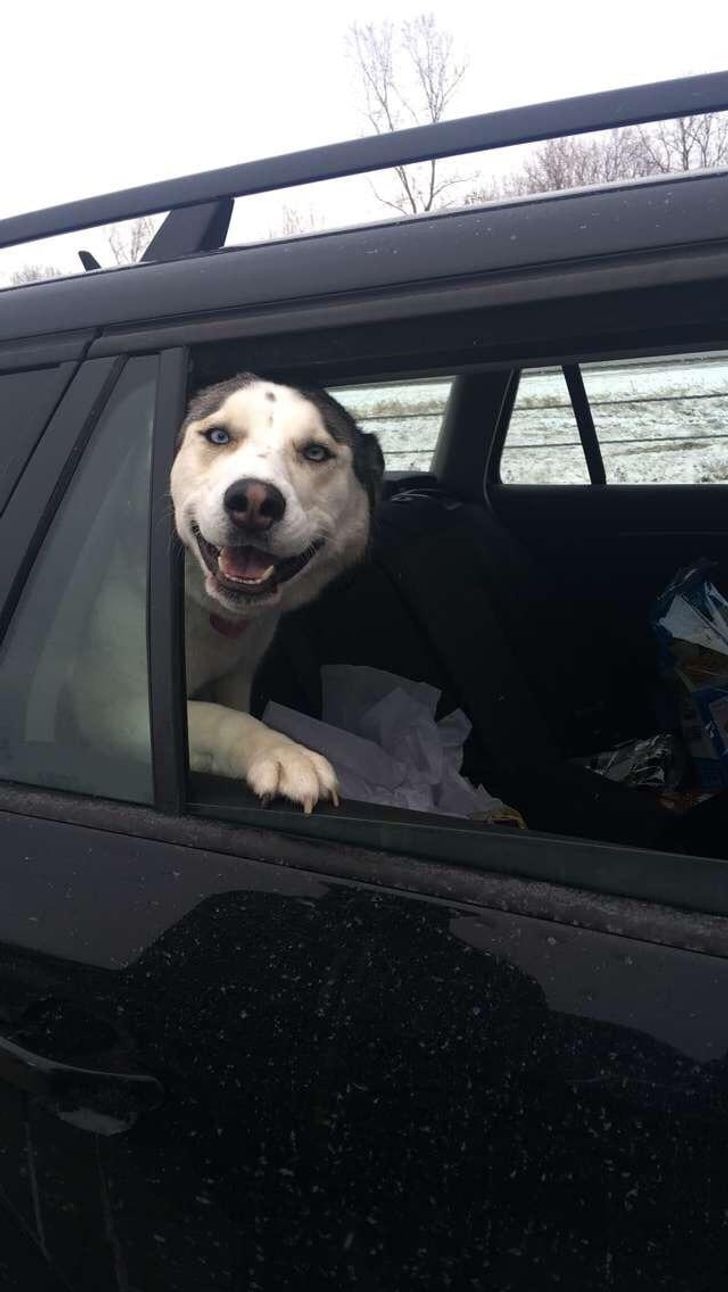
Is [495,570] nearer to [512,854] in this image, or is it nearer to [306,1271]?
[512,854]

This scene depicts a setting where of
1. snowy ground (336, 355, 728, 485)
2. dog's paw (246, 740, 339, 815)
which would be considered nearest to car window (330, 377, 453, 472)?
snowy ground (336, 355, 728, 485)

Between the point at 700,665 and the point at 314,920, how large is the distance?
149 cm

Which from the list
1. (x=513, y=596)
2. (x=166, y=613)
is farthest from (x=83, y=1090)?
(x=513, y=596)

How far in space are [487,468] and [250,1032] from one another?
2705 millimetres

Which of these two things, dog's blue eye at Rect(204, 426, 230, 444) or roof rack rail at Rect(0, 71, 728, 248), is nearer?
roof rack rail at Rect(0, 71, 728, 248)

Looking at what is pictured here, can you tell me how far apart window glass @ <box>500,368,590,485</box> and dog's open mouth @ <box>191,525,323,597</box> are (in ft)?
5.79

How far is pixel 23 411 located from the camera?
4.95 feet

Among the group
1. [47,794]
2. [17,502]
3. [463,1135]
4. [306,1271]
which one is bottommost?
[306,1271]

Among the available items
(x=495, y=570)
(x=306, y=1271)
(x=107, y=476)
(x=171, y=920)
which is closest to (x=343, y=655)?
(x=495, y=570)

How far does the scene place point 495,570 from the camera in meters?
2.80

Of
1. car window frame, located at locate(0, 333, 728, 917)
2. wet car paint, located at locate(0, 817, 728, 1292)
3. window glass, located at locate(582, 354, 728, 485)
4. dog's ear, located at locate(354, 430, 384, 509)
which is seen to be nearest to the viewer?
wet car paint, located at locate(0, 817, 728, 1292)

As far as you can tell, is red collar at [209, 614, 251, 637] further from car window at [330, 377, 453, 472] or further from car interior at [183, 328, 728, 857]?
car window at [330, 377, 453, 472]

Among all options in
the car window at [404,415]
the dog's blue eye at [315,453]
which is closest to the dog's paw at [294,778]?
the dog's blue eye at [315,453]

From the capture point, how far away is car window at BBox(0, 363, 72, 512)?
4.87 ft
